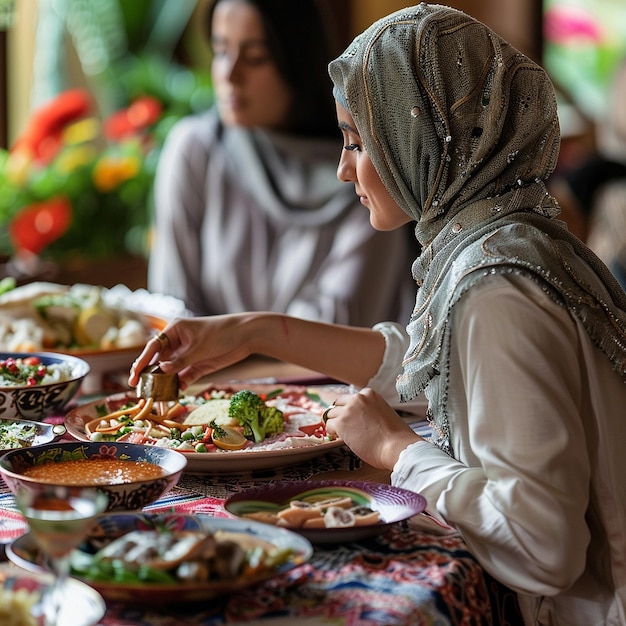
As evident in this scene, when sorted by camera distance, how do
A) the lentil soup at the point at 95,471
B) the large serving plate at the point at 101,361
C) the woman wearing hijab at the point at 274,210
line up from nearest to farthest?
the lentil soup at the point at 95,471
the large serving plate at the point at 101,361
the woman wearing hijab at the point at 274,210

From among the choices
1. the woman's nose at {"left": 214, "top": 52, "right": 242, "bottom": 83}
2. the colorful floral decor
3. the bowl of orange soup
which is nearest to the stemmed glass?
the bowl of orange soup

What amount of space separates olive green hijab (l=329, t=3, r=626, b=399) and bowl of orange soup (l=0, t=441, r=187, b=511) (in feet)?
1.18

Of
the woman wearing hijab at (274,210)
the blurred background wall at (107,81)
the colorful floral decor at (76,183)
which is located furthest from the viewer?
the blurred background wall at (107,81)

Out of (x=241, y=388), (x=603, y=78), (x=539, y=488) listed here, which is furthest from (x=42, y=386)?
(x=603, y=78)

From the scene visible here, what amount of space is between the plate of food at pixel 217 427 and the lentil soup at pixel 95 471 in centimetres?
12

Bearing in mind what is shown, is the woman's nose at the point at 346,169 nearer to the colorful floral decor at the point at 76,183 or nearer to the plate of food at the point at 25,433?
the plate of food at the point at 25,433

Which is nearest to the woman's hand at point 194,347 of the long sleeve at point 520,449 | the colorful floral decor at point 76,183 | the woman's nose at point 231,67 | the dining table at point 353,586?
the dining table at point 353,586

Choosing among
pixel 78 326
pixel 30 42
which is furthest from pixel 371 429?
pixel 30 42

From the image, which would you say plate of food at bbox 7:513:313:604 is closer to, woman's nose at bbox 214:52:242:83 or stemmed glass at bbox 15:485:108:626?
stemmed glass at bbox 15:485:108:626

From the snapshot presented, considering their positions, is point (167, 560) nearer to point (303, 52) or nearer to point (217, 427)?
point (217, 427)

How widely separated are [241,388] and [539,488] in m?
0.82

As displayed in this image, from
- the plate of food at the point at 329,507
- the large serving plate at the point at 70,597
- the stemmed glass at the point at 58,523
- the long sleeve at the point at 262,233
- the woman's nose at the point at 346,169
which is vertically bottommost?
the long sleeve at the point at 262,233

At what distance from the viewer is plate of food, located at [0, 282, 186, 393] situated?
216 cm

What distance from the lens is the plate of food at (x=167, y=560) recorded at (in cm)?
107
